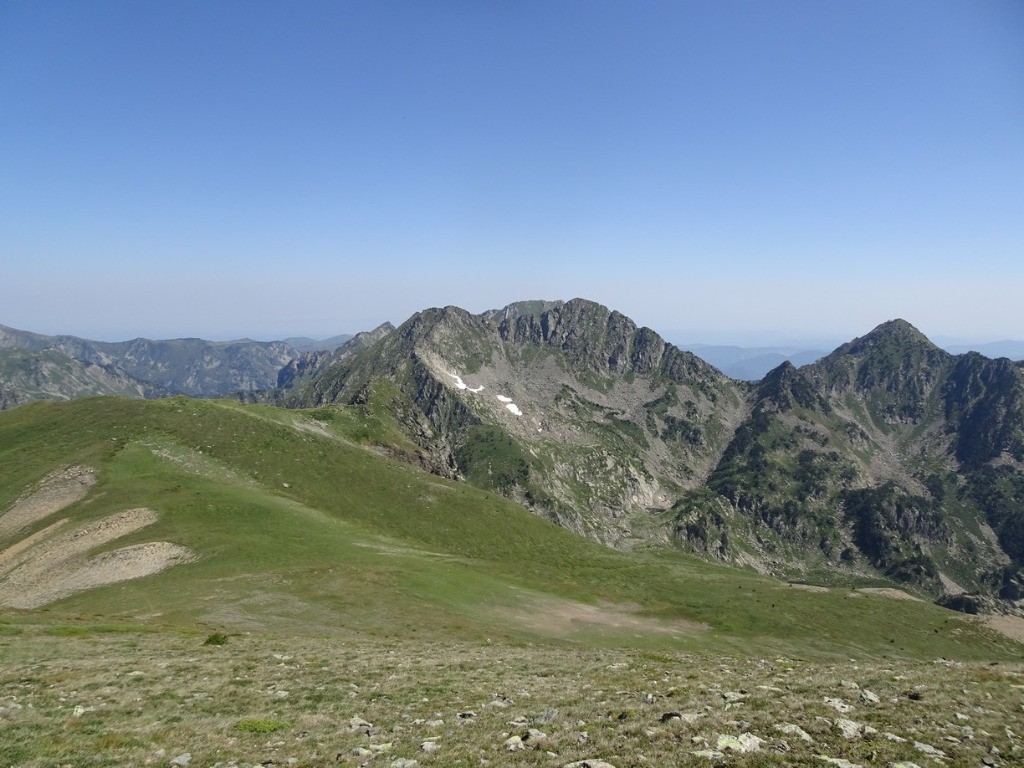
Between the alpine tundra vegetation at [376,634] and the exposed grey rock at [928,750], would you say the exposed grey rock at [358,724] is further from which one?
the exposed grey rock at [928,750]

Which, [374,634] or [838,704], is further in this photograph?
[374,634]

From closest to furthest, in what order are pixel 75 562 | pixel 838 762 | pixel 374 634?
pixel 838 762, pixel 374 634, pixel 75 562

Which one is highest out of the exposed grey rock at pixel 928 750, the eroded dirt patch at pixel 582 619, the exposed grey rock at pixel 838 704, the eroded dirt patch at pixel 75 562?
the exposed grey rock at pixel 928 750

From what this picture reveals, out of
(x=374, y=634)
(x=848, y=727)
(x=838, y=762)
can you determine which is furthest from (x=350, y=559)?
(x=838, y=762)

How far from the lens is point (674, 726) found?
61.9 feet

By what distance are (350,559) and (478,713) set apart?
63.0 meters

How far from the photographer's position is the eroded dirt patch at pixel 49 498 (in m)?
89.9

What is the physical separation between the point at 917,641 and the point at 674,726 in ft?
361

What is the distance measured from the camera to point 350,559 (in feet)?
261

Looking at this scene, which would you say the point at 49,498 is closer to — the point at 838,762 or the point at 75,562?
the point at 75,562

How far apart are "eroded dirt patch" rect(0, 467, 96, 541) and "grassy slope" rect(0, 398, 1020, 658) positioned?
2926 millimetres

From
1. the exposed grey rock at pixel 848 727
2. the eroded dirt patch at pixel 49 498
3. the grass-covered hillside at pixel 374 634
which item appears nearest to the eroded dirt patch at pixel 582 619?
the grass-covered hillside at pixel 374 634

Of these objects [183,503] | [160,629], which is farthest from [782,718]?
[183,503]

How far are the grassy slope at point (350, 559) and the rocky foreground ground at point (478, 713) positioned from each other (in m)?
23.9
